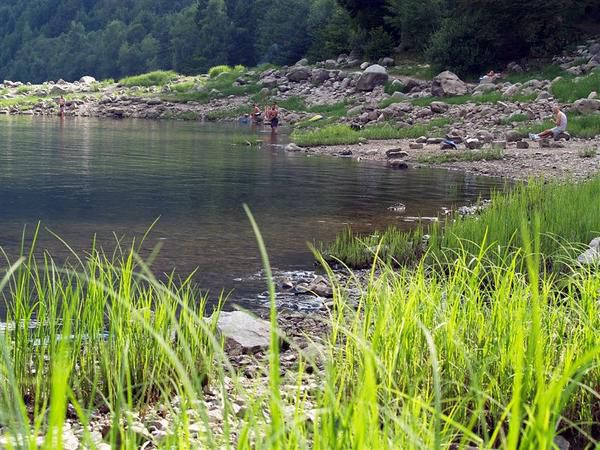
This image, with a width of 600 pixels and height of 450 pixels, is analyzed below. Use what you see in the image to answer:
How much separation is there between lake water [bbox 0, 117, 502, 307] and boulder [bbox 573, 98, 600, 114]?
30.6ft

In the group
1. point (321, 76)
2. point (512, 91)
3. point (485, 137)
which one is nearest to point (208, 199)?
point (485, 137)

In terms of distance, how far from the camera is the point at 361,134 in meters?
29.9

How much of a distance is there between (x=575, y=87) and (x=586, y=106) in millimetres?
3447

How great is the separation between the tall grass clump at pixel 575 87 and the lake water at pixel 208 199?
10862 mm

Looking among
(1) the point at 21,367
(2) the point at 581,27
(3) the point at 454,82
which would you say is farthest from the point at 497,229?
(2) the point at 581,27

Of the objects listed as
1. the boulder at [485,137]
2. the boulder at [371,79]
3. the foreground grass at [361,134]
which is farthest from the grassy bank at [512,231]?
the boulder at [371,79]

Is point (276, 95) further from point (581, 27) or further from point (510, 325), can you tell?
point (510, 325)

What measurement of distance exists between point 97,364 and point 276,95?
47.7 meters

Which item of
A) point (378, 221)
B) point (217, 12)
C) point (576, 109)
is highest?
point (217, 12)

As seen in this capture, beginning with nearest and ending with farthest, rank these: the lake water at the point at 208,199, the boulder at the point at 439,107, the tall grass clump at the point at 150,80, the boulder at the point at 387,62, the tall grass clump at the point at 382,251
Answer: the tall grass clump at the point at 382,251 → the lake water at the point at 208,199 → the boulder at the point at 439,107 → the boulder at the point at 387,62 → the tall grass clump at the point at 150,80

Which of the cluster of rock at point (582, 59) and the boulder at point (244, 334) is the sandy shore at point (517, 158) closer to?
the boulder at point (244, 334)

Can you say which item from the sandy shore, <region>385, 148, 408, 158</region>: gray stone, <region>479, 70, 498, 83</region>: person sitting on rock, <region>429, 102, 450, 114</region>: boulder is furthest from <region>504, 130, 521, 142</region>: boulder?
<region>479, 70, 498, 83</region>: person sitting on rock

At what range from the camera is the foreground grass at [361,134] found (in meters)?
29.0

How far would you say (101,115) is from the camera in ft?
176
